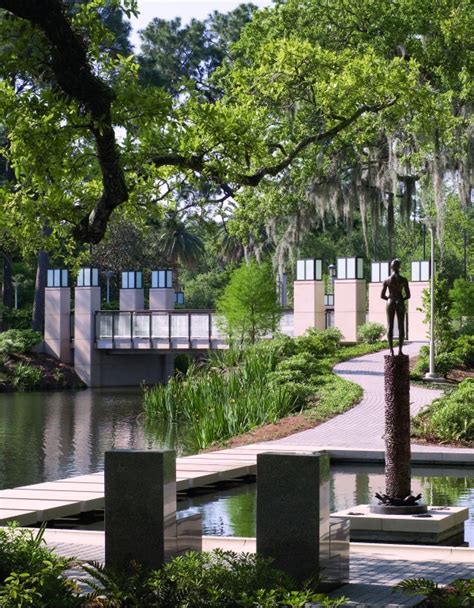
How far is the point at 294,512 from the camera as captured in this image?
927 centimetres

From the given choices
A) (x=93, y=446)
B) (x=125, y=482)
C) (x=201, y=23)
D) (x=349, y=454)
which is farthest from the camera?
(x=201, y=23)

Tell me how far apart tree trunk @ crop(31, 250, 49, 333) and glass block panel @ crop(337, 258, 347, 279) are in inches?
624

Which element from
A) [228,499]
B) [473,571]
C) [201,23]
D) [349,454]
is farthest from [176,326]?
[473,571]

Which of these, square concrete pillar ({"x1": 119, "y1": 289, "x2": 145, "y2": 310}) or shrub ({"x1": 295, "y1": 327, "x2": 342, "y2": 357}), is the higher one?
square concrete pillar ({"x1": 119, "y1": 289, "x2": 145, "y2": 310})

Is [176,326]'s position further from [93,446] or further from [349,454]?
[349,454]

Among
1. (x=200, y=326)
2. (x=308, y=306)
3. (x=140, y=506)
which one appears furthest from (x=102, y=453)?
(x=200, y=326)

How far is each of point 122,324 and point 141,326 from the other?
1.15m

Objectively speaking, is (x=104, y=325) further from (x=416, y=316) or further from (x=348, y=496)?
(x=348, y=496)

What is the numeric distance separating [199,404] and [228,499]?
11.0 meters

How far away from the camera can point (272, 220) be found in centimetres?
4031

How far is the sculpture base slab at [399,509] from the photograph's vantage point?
13625 mm

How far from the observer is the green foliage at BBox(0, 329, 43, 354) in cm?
4978

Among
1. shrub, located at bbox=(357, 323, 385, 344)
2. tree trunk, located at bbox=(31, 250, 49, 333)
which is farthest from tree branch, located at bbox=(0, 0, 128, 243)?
tree trunk, located at bbox=(31, 250, 49, 333)

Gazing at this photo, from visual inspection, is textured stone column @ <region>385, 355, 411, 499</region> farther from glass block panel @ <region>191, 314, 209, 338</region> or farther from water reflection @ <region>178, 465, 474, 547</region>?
glass block panel @ <region>191, 314, 209, 338</region>
